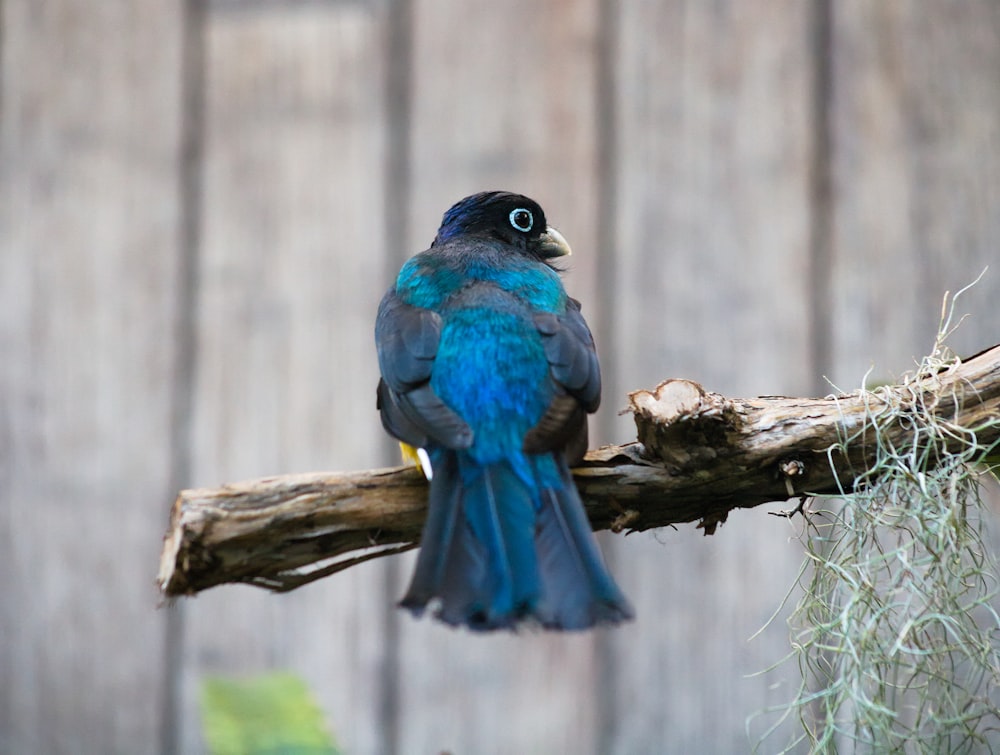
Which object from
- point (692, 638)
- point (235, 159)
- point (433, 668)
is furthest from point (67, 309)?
point (692, 638)

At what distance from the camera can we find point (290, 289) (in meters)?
3.61

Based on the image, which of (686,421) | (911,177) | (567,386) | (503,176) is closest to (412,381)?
(567,386)

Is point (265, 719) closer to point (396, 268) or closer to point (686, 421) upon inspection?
point (686, 421)

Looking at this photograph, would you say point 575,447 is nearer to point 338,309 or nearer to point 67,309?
point 338,309

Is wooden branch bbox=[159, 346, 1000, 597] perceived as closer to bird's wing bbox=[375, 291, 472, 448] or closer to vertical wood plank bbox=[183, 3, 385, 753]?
bird's wing bbox=[375, 291, 472, 448]

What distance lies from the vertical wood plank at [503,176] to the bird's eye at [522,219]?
0.63ft

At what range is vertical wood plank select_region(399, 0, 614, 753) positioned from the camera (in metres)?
3.36

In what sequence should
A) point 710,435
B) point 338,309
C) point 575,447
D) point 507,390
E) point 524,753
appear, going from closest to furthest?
point 710,435
point 575,447
point 507,390
point 524,753
point 338,309

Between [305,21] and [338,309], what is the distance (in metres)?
0.89

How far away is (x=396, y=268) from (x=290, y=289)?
A: 1.07 feet

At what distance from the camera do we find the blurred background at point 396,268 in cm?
337

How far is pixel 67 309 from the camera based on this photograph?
144 inches

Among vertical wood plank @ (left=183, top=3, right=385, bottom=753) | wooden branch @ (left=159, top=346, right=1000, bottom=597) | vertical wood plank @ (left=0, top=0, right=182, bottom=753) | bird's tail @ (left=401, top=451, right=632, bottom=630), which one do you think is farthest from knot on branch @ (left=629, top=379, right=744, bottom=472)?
vertical wood plank @ (left=0, top=0, right=182, bottom=753)

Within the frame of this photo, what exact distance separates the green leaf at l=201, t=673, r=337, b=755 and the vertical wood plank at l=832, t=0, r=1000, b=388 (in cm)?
185
